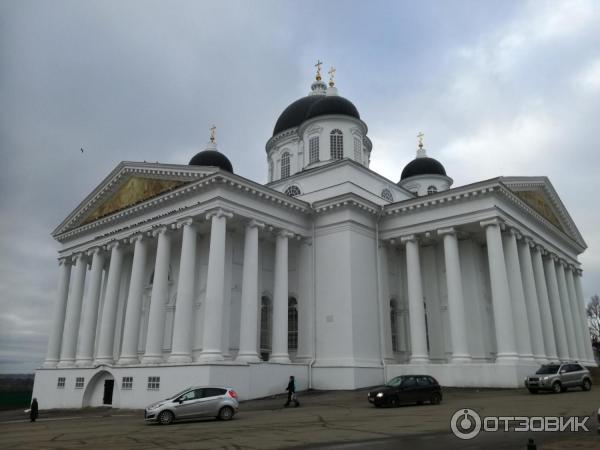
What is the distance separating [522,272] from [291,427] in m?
19.4

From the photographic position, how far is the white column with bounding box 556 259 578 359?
31266 millimetres

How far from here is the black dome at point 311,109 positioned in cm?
3253

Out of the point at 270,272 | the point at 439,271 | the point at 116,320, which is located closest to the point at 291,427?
the point at 270,272

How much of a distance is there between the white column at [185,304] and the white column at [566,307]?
77.4 feet

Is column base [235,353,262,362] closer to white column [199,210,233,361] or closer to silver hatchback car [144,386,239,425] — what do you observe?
white column [199,210,233,361]

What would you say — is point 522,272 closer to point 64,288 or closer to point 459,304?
point 459,304

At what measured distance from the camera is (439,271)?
28.7 m

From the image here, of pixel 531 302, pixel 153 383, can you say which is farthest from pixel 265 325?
pixel 531 302

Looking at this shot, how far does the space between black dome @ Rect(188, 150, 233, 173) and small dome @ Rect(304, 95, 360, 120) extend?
20.7 feet

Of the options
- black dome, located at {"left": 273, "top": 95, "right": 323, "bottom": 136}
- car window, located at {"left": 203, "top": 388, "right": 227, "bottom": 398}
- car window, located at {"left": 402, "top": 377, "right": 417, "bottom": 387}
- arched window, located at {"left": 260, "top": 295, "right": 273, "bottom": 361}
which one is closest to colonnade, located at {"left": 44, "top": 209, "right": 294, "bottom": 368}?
arched window, located at {"left": 260, "top": 295, "right": 273, "bottom": 361}

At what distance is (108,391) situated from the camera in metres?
24.7

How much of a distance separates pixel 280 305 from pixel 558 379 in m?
12.5

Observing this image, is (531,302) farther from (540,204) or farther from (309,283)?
(309,283)

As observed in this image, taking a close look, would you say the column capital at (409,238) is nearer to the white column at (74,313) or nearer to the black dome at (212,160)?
the black dome at (212,160)
